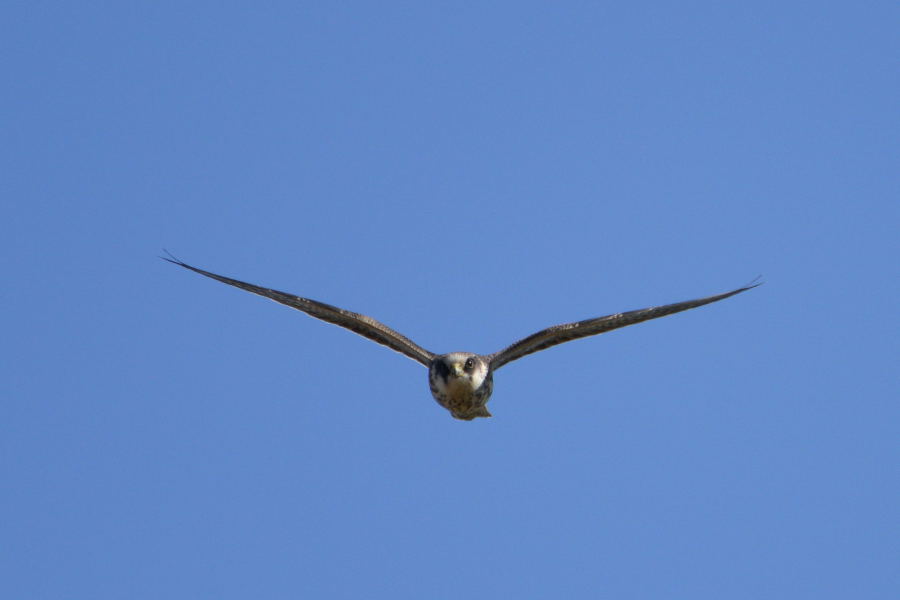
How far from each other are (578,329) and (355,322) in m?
4.08

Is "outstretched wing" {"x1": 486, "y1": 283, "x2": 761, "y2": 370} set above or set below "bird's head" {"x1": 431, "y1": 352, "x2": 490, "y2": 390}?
above

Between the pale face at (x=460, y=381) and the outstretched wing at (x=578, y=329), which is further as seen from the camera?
the pale face at (x=460, y=381)

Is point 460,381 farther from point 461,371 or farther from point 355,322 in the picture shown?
point 355,322

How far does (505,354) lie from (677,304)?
3266 mm

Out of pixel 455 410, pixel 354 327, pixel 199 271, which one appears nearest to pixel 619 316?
pixel 455 410

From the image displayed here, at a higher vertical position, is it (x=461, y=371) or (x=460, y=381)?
(x=461, y=371)

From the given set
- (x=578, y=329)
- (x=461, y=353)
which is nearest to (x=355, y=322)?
(x=461, y=353)

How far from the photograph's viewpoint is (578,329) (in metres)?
22.0

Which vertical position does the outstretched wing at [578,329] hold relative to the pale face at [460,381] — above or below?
above

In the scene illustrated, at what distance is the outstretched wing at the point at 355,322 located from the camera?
22.8 metres

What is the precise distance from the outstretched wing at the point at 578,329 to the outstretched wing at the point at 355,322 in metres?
1.41

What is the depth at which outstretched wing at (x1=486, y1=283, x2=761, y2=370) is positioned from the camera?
21188 mm

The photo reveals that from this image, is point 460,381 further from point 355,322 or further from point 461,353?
point 355,322

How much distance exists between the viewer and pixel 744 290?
66.3 ft
